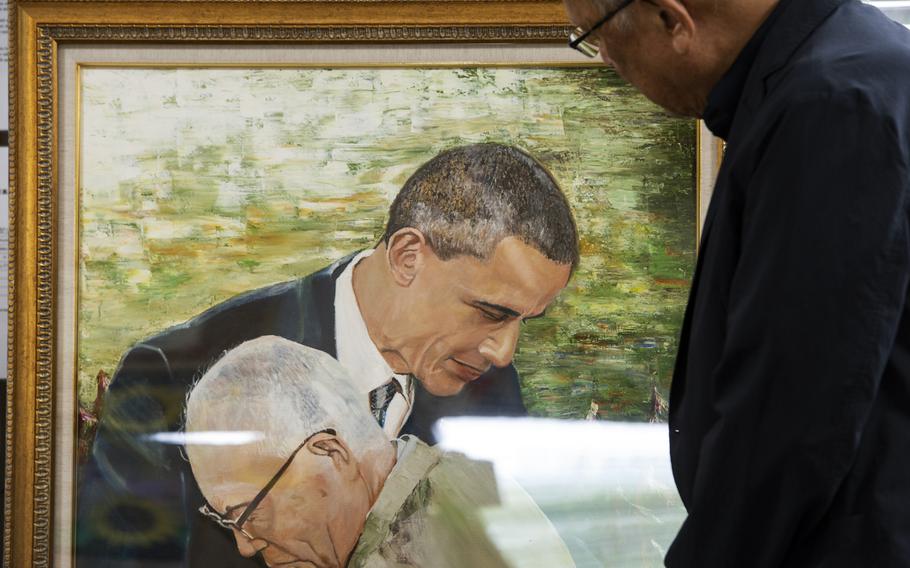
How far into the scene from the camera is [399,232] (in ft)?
5.64

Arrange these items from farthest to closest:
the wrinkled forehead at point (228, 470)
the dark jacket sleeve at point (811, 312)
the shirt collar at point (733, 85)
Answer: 1. the wrinkled forehead at point (228, 470)
2. the shirt collar at point (733, 85)
3. the dark jacket sleeve at point (811, 312)

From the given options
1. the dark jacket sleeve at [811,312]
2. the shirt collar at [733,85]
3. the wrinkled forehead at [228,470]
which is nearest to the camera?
the dark jacket sleeve at [811,312]

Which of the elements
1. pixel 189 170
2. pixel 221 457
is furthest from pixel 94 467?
pixel 189 170

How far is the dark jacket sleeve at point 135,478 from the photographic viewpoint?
66.7 inches

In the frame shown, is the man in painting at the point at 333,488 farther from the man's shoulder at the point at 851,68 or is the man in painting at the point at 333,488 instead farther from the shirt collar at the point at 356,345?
the man's shoulder at the point at 851,68

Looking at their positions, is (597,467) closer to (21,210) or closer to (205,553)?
(205,553)

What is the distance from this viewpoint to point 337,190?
173cm

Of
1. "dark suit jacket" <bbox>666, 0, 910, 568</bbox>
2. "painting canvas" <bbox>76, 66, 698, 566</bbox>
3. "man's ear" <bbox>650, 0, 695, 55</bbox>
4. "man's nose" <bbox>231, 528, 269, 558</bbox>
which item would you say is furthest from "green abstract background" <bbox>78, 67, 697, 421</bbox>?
"dark suit jacket" <bbox>666, 0, 910, 568</bbox>

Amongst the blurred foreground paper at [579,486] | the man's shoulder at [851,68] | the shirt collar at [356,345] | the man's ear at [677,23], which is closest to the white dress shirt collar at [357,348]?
the shirt collar at [356,345]

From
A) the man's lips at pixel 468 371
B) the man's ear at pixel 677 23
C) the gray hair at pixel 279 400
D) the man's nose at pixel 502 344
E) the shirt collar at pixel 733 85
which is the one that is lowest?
the gray hair at pixel 279 400

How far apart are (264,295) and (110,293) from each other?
26cm

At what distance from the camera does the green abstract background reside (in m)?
1.73

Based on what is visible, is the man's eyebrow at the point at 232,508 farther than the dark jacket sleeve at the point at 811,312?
Yes

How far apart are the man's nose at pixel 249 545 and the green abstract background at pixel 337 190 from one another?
35 cm
